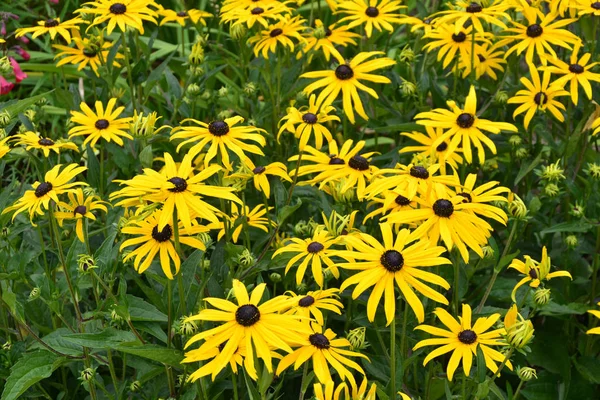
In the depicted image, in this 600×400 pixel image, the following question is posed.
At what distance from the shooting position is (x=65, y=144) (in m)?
1.75

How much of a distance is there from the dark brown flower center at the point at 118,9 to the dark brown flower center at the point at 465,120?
94 cm

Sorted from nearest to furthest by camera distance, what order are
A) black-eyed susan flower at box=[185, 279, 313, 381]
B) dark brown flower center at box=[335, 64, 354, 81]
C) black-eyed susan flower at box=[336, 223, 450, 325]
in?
black-eyed susan flower at box=[185, 279, 313, 381]
black-eyed susan flower at box=[336, 223, 450, 325]
dark brown flower center at box=[335, 64, 354, 81]

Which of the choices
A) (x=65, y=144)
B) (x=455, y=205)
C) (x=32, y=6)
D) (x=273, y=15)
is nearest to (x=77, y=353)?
(x=65, y=144)

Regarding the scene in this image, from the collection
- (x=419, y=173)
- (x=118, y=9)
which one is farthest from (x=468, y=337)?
(x=118, y=9)

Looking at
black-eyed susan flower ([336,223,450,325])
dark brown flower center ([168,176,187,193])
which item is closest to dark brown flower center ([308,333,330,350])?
black-eyed susan flower ([336,223,450,325])

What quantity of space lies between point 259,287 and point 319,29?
1183mm

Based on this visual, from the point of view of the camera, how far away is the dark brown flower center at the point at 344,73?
2.03 metres

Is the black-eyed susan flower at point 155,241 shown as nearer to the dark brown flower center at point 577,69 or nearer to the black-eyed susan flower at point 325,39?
the black-eyed susan flower at point 325,39

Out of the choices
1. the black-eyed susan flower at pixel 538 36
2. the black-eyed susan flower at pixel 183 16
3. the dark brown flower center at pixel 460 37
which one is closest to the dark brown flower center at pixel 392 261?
the black-eyed susan flower at pixel 538 36

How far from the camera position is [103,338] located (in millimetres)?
1397

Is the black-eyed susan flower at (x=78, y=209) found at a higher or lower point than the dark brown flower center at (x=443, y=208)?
lower

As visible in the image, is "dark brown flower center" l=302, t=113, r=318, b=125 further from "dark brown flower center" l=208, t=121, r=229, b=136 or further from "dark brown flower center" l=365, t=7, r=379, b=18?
"dark brown flower center" l=365, t=7, r=379, b=18

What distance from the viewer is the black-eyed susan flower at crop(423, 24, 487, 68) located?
86.4 inches

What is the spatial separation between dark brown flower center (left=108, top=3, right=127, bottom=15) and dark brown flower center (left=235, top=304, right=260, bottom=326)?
3.91ft
